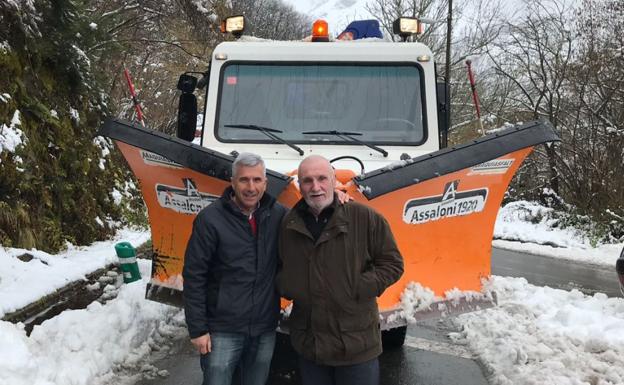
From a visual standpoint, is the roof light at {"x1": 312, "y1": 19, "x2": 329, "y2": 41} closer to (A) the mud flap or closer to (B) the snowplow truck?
(B) the snowplow truck

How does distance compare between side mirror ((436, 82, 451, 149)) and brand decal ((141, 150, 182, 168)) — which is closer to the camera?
brand decal ((141, 150, 182, 168))

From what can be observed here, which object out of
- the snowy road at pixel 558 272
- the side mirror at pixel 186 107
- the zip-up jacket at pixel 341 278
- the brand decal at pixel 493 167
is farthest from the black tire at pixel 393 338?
the snowy road at pixel 558 272

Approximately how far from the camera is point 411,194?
328 cm

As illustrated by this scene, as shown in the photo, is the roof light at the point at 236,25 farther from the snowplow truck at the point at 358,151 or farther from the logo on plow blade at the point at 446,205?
the logo on plow blade at the point at 446,205

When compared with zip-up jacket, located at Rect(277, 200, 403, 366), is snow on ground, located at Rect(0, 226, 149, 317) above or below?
below

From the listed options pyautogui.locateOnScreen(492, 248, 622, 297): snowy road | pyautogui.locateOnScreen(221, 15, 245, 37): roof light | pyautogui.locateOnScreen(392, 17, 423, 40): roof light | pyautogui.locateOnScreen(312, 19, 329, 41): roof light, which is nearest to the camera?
pyautogui.locateOnScreen(312, 19, 329, 41): roof light

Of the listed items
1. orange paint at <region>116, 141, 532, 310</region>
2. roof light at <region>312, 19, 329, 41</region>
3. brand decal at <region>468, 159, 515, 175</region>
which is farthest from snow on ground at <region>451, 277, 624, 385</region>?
roof light at <region>312, 19, 329, 41</region>

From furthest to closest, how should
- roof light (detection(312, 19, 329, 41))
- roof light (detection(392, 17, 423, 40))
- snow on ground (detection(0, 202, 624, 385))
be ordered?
roof light (detection(392, 17, 423, 40)) → roof light (detection(312, 19, 329, 41)) → snow on ground (detection(0, 202, 624, 385))

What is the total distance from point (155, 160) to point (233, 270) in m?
1.34

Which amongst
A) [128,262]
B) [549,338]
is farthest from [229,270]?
[128,262]

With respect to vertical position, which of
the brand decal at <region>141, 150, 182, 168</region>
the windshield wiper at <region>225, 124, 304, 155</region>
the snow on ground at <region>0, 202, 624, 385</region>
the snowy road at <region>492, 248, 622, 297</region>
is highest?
the windshield wiper at <region>225, 124, 304, 155</region>

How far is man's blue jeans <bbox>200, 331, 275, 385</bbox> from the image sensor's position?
8.36 ft

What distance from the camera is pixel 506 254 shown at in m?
Answer: 10.4

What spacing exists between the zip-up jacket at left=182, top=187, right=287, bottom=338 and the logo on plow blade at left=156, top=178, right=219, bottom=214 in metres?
0.92
